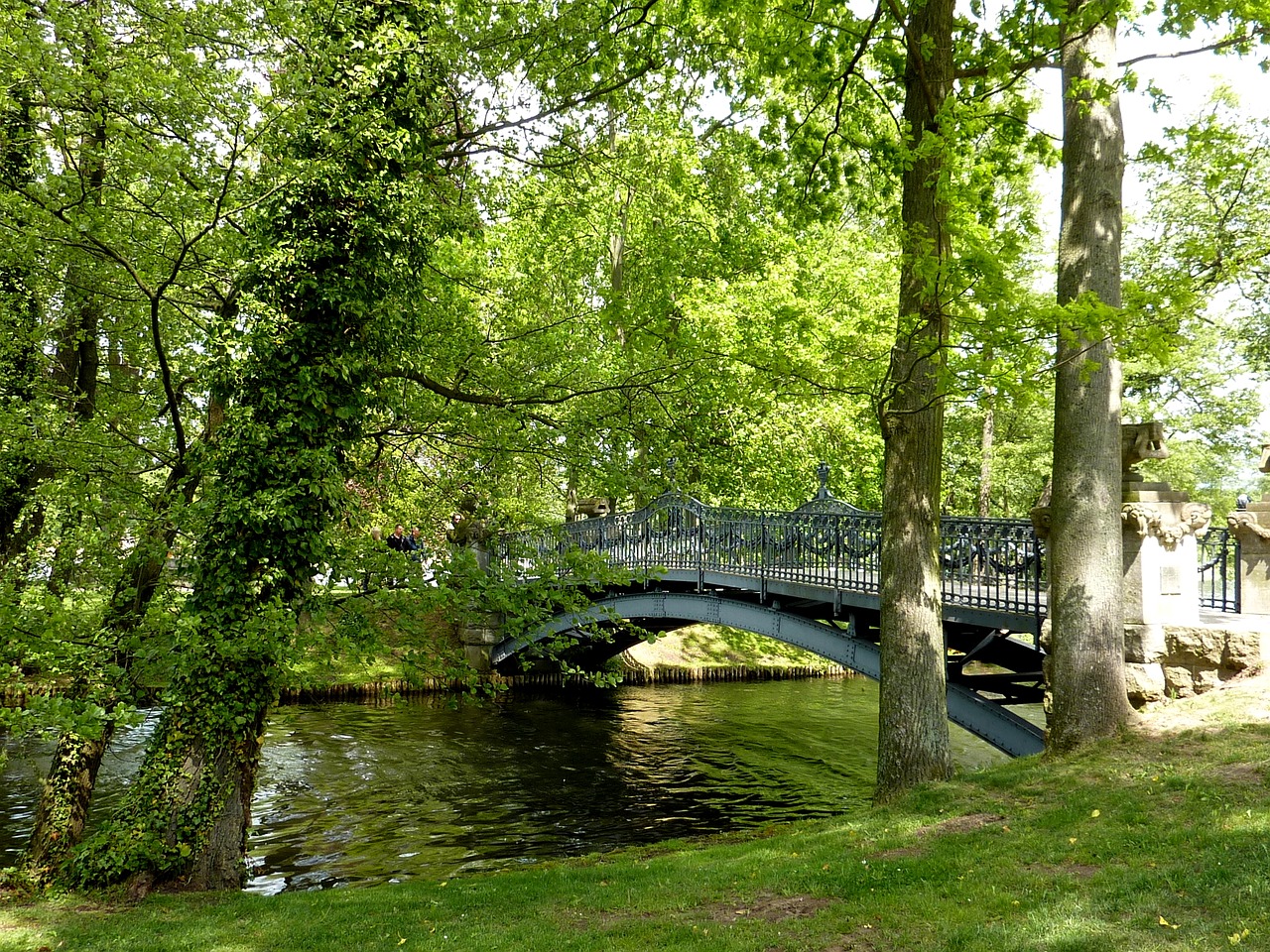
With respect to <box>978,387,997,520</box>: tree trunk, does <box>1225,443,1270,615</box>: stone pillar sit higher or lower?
lower

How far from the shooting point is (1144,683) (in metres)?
7.99

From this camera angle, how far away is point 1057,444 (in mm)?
7809

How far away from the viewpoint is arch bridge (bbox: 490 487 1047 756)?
980cm

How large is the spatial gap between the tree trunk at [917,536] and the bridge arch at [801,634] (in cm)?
222

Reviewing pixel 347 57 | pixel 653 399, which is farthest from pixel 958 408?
pixel 347 57

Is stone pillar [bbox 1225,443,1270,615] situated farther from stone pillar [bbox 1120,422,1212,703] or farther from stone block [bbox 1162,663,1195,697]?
stone block [bbox 1162,663,1195,697]

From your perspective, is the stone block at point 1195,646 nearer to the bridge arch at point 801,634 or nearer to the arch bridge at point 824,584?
the arch bridge at point 824,584

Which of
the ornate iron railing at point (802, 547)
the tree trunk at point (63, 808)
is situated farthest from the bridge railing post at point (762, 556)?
the tree trunk at point (63, 808)

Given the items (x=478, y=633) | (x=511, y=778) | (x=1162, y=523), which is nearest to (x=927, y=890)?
(x=1162, y=523)

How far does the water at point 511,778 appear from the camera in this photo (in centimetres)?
1069

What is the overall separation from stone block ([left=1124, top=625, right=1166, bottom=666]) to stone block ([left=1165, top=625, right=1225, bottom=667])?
3.2 inches

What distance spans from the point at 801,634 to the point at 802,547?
4.35 feet

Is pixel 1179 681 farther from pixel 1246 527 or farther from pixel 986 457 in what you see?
pixel 986 457

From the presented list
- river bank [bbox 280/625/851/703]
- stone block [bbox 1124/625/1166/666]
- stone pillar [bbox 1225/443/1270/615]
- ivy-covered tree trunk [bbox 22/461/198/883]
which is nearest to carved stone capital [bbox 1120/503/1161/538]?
stone block [bbox 1124/625/1166/666]
